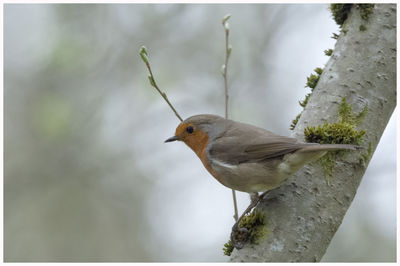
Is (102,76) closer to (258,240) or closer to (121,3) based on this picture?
(121,3)

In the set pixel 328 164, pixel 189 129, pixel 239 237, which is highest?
pixel 189 129

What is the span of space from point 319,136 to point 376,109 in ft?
1.63

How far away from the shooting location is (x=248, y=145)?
370 centimetres

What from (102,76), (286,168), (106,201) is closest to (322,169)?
(286,168)

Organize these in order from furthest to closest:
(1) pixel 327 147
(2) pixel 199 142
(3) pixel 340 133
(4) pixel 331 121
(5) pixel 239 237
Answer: (2) pixel 199 142, (4) pixel 331 121, (3) pixel 340 133, (1) pixel 327 147, (5) pixel 239 237

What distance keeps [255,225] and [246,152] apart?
92 cm

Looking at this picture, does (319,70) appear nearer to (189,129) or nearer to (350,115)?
(350,115)

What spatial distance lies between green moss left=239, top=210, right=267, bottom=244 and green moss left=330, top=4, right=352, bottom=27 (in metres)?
2.07

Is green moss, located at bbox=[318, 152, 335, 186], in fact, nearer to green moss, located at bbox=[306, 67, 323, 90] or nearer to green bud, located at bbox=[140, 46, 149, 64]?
green moss, located at bbox=[306, 67, 323, 90]

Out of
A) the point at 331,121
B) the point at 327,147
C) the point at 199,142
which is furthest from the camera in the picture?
the point at 199,142

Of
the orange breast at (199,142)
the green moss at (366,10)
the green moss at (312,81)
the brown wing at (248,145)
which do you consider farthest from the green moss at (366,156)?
the orange breast at (199,142)

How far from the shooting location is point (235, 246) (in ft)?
9.23

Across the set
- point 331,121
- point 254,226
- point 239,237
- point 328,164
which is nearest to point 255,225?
point 254,226

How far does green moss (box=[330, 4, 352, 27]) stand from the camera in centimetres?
396
